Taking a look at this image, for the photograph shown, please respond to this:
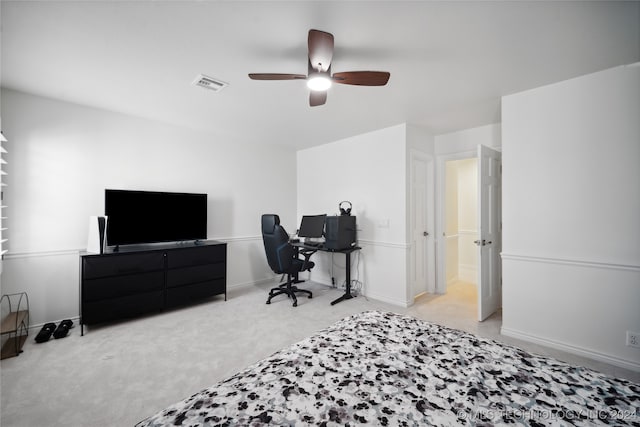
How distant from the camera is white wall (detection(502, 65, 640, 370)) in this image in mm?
2211

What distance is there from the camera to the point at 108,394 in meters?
1.90

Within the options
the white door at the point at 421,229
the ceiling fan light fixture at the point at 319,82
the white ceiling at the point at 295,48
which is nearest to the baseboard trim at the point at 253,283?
the white door at the point at 421,229

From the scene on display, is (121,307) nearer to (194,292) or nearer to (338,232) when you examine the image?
(194,292)

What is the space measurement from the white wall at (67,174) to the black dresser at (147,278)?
0.52 metres

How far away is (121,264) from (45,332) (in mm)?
881

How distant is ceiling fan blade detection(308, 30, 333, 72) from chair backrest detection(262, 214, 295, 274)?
2.23 meters

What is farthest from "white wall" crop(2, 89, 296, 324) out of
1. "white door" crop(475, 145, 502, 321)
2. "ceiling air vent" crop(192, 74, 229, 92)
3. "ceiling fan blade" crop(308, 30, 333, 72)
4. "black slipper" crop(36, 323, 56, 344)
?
"white door" crop(475, 145, 502, 321)

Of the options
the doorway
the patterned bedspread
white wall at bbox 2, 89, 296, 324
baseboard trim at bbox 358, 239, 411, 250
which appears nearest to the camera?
the patterned bedspread

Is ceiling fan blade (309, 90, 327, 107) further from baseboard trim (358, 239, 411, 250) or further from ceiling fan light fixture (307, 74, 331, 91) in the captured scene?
baseboard trim (358, 239, 411, 250)

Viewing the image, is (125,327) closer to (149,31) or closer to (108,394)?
(108,394)

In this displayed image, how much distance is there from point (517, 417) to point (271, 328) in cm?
249

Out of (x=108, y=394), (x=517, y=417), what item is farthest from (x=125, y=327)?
(x=517, y=417)

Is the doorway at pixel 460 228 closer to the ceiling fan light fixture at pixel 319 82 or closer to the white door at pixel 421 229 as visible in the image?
the white door at pixel 421 229

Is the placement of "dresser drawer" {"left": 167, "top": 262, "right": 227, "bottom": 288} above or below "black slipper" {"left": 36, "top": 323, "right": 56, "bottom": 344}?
above
